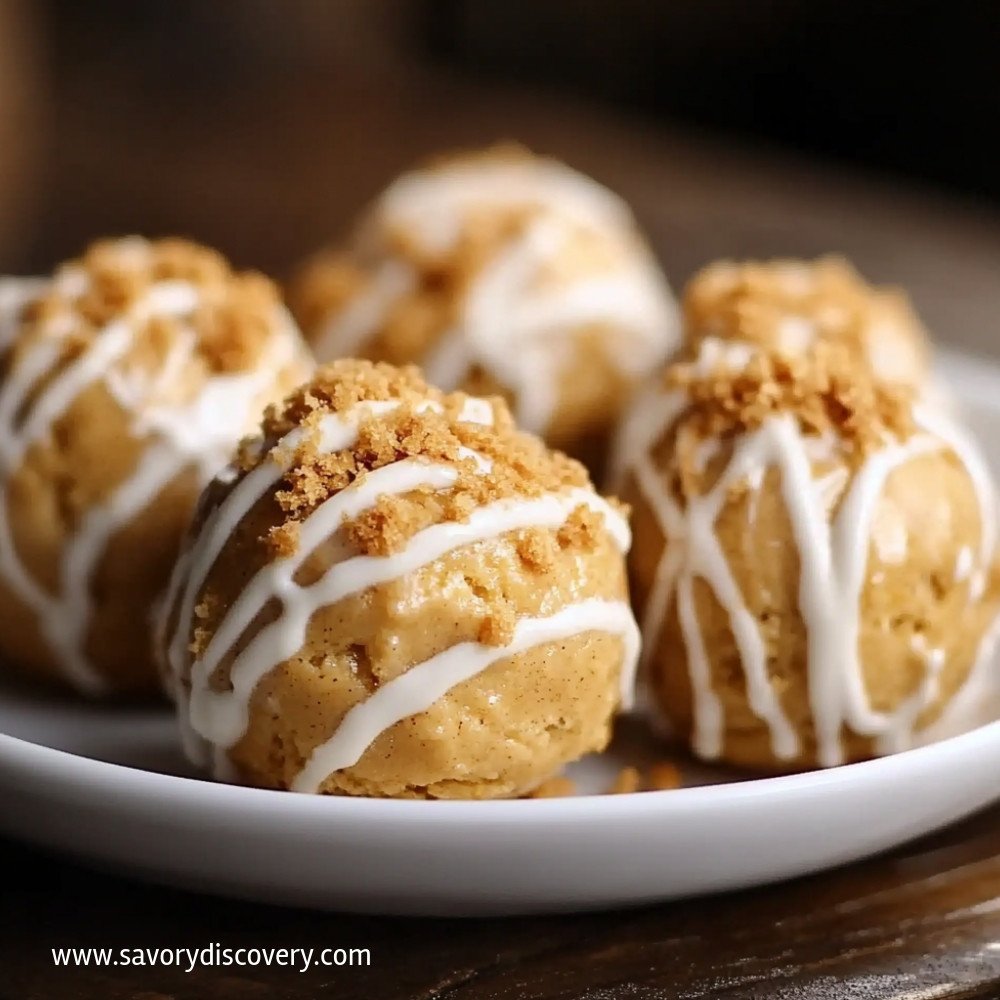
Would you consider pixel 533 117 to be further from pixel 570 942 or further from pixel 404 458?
pixel 570 942

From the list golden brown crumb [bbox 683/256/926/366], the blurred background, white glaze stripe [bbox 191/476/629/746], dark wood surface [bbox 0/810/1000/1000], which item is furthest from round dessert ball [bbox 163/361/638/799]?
the blurred background

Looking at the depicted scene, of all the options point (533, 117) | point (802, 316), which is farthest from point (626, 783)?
point (533, 117)

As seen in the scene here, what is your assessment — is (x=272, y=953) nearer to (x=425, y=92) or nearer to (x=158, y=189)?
(x=158, y=189)

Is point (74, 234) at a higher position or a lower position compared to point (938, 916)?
lower

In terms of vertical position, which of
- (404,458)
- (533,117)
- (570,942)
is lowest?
(533,117)

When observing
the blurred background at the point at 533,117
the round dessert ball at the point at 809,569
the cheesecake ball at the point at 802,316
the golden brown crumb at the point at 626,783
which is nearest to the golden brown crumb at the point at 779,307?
the cheesecake ball at the point at 802,316

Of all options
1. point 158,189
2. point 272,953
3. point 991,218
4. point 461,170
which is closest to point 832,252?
point 991,218

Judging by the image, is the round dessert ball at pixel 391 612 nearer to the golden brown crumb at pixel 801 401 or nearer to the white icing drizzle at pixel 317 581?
the white icing drizzle at pixel 317 581
